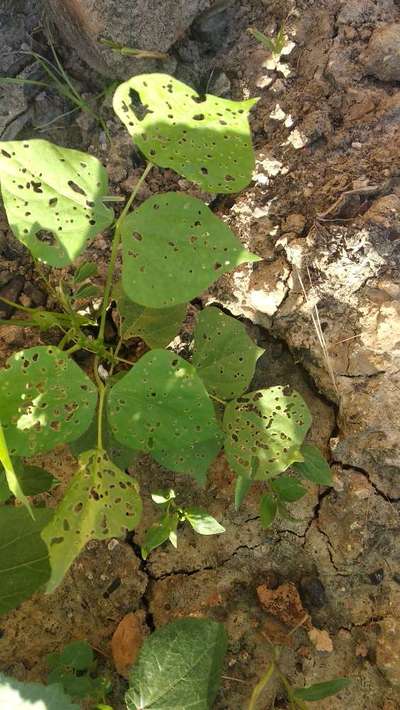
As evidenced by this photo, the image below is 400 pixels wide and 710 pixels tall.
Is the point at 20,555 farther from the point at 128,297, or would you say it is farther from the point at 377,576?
the point at 377,576

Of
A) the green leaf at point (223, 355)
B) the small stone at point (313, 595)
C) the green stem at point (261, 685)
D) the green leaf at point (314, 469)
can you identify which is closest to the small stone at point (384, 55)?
the green leaf at point (223, 355)

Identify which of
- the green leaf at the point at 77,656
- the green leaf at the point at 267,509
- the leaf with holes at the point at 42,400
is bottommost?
the green leaf at the point at 77,656

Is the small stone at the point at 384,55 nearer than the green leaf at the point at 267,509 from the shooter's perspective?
No

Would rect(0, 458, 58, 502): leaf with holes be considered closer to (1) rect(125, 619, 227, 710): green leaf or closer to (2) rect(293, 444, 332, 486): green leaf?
(1) rect(125, 619, 227, 710): green leaf

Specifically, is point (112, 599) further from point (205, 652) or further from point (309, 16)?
point (309, 16)

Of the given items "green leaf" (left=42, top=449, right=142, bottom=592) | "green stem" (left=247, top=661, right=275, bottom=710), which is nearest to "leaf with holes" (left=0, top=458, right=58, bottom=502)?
"green leaf" (left=42, top=449, right=142, bottom=592)

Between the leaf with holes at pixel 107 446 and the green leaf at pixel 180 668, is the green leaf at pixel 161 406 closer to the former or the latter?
the leaf with holes at pixel 107 446

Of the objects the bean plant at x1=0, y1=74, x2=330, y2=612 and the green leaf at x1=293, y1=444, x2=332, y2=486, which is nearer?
the bean plant at x1=0, y1=74, x2=330, y2=612

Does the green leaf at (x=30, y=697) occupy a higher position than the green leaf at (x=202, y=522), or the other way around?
the green leaf at (x=30, y=697)

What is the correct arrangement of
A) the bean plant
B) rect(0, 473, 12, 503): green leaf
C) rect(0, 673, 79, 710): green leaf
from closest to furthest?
rect(0, 673, 79, 710): green leaf < the bean plant < rect(0, 473, 12, 503): green leaf
